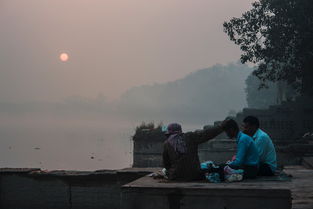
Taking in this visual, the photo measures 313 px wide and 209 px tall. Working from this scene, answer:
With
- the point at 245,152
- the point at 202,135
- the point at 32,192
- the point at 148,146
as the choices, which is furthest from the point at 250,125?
the point at 148,146

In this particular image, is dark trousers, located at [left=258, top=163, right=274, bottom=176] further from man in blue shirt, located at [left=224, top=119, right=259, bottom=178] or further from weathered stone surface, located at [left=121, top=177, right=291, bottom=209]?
weathered stone surface, located at [left=121, top=177, right=291, bottom=209]

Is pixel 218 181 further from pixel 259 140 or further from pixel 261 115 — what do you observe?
pixel 261 115

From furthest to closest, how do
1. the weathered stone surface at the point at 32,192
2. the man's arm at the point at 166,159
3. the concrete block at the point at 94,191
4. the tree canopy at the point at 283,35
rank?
the tree canopy at the point at 283,35
the weathered stone surface at the point at 32,192
the concrete block at the point at 94,191
the man's arm at the point at 166,159

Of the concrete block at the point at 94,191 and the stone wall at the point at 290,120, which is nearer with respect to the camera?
the concrete block at the point at 94,191

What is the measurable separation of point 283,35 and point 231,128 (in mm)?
16463

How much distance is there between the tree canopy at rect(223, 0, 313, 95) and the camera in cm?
2180

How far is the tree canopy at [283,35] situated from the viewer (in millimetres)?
21797

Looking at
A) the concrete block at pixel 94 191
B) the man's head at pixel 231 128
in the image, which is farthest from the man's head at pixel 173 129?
the concrete block at pixel 94 191

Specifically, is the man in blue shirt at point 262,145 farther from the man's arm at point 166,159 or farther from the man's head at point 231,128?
the man's arm at point 166,159

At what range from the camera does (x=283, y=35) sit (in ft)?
75.3

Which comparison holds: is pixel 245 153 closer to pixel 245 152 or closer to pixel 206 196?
pixel 245 152

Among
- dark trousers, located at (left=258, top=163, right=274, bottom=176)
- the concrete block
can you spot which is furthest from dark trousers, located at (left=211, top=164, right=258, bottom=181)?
the concrete block

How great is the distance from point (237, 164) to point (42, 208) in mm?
4872

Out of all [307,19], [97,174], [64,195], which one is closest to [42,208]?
[64,195]
